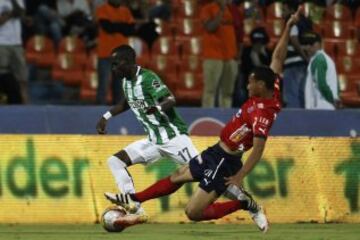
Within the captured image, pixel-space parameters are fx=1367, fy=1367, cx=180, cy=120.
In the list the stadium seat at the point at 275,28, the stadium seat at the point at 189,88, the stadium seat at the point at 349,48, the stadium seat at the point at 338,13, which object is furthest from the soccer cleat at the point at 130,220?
the stadium seat at the point at 338,13

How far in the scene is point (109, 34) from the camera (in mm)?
20891

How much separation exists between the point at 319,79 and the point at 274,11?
5.30 m

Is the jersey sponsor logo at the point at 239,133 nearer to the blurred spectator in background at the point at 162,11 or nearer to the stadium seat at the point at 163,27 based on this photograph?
the stadium seat at the point at 163,27

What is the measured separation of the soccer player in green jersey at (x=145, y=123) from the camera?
1536cm

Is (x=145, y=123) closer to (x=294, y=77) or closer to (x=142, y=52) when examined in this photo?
(x=294, y=77)

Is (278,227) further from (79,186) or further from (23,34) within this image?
(23,34)

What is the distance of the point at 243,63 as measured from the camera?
22328 mm

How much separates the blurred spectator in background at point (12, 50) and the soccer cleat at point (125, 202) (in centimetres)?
581

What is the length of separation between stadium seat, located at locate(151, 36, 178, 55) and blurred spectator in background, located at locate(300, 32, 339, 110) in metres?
3.84

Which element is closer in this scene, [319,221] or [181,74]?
[319,221]

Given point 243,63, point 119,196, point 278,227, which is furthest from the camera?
point 243,63

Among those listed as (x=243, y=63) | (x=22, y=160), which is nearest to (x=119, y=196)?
(x=22, y=160)

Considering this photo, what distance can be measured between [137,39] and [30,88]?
207 centimetres

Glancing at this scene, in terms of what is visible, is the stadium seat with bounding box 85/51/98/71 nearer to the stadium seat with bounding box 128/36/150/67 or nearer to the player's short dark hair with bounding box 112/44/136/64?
the stadium seat with bounding box 128/36/150/67
